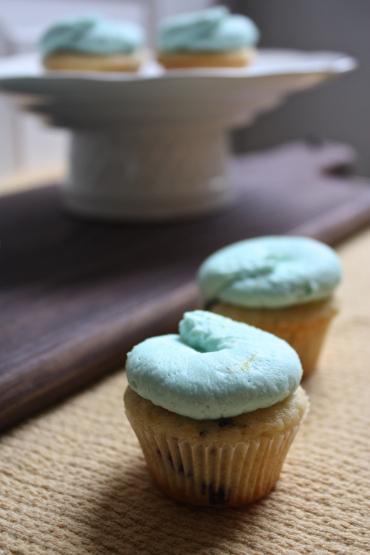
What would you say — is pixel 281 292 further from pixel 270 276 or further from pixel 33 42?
pixel 33 42

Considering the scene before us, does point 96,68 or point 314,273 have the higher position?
point 96,68

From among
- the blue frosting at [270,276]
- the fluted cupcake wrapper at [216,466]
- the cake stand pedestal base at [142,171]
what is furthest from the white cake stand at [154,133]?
the fluted cupcake wrapper at [216,466]

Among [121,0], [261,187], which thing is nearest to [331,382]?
[261,187]

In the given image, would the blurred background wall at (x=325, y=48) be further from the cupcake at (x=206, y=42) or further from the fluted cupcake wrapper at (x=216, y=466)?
the fluted cupcake wrapper at (x=216, y=466)

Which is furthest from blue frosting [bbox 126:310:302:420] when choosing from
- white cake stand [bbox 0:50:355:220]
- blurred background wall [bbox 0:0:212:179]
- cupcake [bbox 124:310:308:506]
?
blurred background wall [bbox 0:0:212:179]

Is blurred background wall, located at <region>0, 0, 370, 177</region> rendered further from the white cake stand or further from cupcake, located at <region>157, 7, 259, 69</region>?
cupcake, located at <region>157, 7, 259, 69</region>

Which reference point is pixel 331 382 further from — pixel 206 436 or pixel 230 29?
pixel 230 29

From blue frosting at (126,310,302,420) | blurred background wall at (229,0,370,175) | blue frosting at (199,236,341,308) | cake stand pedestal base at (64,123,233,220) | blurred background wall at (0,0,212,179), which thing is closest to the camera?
blue frosting at (126,310,302,420)
